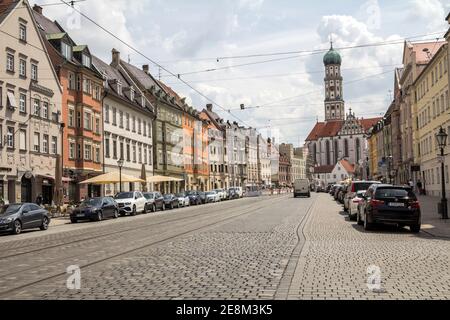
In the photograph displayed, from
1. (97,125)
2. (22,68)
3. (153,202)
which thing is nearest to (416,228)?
(153,202)

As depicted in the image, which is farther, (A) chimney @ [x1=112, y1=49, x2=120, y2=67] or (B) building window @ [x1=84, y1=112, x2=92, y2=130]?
(A) chimney @ [x1=112, y1=49, x2=120, y2=67]

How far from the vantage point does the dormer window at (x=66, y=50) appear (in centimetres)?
4891

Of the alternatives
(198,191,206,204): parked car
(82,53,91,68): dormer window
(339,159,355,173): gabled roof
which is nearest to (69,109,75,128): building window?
(82,53,91,68): dormer window

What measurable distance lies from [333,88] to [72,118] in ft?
485

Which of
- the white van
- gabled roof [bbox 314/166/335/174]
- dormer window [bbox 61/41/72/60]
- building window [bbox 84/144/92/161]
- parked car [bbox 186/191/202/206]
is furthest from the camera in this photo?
gabled roof [bbox 314/166/335/174]

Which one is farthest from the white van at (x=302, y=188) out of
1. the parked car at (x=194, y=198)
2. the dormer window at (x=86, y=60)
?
the dormer window at (x=86, y=60)

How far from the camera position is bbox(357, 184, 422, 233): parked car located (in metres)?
19.8

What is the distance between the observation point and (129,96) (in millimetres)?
66000

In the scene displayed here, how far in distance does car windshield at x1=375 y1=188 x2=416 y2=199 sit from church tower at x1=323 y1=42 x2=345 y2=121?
16796 centimetres

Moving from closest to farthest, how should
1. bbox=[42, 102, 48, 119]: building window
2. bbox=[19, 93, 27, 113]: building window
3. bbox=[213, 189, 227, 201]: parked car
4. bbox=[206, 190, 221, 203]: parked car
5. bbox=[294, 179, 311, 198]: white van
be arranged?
bbox=[19, 93, 27, 113]: building window → bbox=[42, 102, 48, 119]: building window → bbox=[206, 190, 221, 203]: parked car → bbox=[213, 189, 227, 201]: parked car → bbox=[294, 179, 311, 198]: white van

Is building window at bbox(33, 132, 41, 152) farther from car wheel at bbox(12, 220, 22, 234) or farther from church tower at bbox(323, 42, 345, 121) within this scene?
church tower at bbox(323, 42, 345, 121)

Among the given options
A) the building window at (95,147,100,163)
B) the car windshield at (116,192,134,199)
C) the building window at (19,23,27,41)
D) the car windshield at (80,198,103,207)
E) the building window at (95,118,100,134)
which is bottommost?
the car windshield at (80,198,103,207)

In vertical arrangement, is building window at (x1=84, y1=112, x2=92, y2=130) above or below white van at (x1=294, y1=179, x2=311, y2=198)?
above
